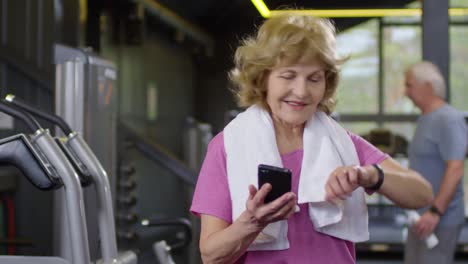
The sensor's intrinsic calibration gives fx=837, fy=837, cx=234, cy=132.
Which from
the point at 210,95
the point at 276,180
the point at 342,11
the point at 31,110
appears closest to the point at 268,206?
the point at 276,180

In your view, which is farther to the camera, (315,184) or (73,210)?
(73,210)

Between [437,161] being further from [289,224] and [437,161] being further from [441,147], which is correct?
[289,224]

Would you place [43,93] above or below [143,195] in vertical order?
above

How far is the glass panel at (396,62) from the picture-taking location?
31.1 feet

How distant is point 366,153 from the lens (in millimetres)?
1664

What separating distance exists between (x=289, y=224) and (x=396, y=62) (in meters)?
8.18

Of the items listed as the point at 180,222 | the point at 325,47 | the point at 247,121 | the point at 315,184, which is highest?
the point at 325,47

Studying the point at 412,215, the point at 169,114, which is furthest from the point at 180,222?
the point at 169,114

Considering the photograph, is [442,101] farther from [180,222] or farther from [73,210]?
[73,210]

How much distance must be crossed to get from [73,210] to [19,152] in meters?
0.23

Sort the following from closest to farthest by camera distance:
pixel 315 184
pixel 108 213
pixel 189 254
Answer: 1. pixel 315 184
2. pixel 108 213
3. pixel 189 254

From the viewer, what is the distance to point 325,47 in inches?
61.4

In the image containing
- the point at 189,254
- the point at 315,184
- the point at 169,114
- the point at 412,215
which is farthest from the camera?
the point at 169,114

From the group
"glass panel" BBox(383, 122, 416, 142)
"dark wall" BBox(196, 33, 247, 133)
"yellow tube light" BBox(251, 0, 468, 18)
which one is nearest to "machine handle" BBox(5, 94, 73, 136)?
"yellow tube light" BBox(251, 0, 468, 18)
